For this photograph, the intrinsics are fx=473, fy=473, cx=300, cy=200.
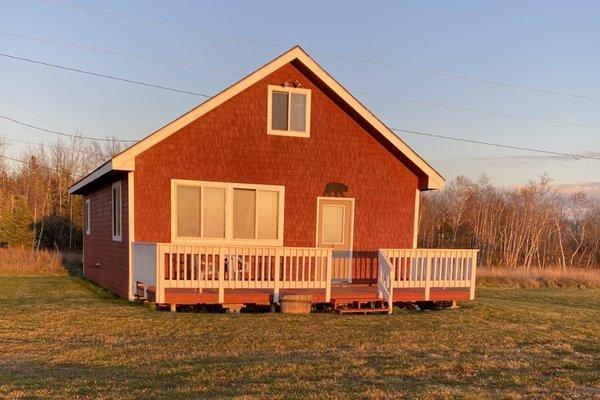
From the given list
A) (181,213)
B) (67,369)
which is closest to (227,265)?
(181,213)

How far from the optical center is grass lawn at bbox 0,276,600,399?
4.68m

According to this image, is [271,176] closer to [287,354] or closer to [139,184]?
[139,184]

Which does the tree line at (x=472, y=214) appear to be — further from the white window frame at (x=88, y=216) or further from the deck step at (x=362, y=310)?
the deck step at (x=362, y=310)

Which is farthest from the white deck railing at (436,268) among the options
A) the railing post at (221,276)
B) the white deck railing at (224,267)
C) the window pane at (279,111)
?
the window pane at (279,111)

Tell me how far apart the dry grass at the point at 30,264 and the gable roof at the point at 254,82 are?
26.6ft

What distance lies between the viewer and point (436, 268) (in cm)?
1105

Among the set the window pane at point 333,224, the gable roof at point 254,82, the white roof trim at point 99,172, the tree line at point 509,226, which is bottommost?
the tree line at point 509,226

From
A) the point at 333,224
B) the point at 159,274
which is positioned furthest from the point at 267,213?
the point at 159,274

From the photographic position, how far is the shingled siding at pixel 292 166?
10977mm

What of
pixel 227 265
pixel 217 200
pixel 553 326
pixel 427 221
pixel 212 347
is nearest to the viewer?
pixel 212 347

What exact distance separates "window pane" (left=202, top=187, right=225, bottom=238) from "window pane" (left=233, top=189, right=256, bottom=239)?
0.31 m

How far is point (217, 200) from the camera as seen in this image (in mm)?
11477

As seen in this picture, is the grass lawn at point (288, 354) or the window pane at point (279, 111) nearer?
the grass lawn at point (288, 354)

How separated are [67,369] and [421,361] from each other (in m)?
4.22
